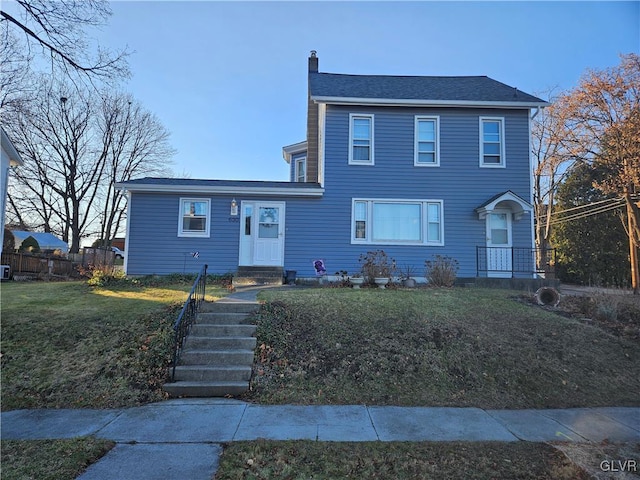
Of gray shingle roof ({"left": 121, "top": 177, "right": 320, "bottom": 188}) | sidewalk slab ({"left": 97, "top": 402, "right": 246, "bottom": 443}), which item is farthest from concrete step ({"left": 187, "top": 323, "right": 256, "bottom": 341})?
gray shingle roof ({"left": 121, "top": 177, "right": 320, "bottom": 188})

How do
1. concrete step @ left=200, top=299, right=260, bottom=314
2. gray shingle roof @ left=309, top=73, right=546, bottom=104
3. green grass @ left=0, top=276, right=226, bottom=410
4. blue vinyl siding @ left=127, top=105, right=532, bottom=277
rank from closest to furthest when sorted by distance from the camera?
green grass @ left=0, top=276, right=226, bottom=410
concrete step @ left=200, top=299, right=260, bottom=314
blue vinyl siding @ left=127, top=105, right=532, bottom=277
gray shingle roof @ left=309, top=73, right=546, bottom=104

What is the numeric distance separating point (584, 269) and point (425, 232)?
54.9 ft

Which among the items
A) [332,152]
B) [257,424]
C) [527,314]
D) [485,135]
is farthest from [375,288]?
[485,135]

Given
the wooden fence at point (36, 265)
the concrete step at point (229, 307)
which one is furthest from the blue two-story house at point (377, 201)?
the wooden fence at point (36, 265)

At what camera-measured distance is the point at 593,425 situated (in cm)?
463

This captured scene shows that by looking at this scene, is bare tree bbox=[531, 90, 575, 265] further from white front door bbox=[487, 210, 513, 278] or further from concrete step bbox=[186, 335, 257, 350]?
concrete step bbox=[186, 335, 257, 350]

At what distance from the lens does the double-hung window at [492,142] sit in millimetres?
14217

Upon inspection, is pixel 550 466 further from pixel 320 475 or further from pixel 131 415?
pixel 131 415

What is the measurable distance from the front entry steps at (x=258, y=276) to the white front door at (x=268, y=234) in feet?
1.14

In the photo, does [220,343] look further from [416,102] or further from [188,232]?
[416,102]

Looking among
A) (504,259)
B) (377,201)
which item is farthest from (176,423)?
(504,259)

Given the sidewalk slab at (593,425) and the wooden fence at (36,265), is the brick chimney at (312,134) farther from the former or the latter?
the wooden fence at (36,265)

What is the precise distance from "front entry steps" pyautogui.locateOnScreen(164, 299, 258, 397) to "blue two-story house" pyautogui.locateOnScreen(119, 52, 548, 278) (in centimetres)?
660

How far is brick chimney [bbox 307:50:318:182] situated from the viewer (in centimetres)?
1702
